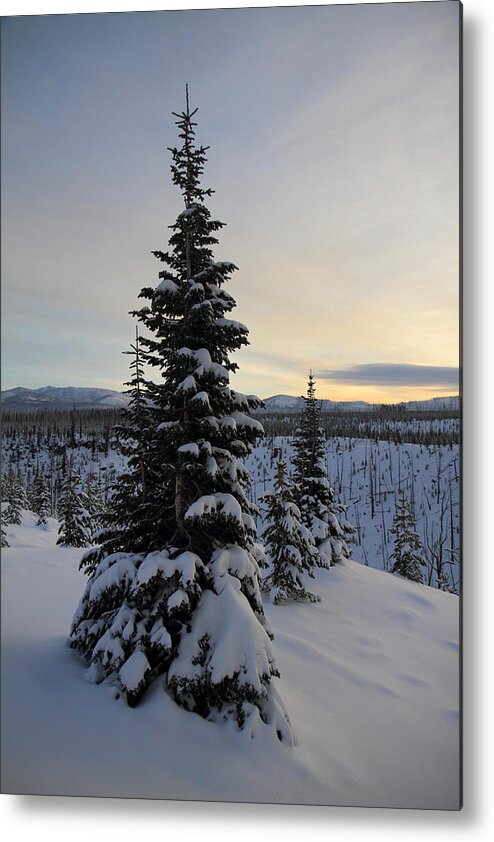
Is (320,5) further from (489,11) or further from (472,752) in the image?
(472,752)

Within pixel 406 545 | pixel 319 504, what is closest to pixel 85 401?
pixel 406 545

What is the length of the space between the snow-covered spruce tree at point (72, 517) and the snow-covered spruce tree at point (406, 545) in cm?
1154

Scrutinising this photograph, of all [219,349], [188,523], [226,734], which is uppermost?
[219,349]

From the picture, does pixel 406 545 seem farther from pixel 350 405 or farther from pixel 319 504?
pixel 319 504

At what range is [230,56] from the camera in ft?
16.0

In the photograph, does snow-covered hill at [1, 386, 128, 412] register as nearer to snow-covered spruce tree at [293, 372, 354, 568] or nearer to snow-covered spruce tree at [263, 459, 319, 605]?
snow-covered spruce tree at [263, 459, 319, 605]

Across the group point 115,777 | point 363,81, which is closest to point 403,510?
point 115,777

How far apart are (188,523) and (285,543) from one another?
23.4 feet

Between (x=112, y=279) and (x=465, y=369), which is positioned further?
(x=112, y=279)

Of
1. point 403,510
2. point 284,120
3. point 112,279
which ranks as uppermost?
point 284,120

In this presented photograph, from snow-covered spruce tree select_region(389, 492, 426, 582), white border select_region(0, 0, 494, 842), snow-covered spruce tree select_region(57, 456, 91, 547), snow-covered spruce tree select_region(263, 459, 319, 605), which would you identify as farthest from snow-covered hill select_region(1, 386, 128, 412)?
snow-covered spruce tree select_region(57, 456, 91, 547)

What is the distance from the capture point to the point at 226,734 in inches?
146

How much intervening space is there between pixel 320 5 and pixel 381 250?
2.37 meters

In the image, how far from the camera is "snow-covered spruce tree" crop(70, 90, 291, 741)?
12.3ft
